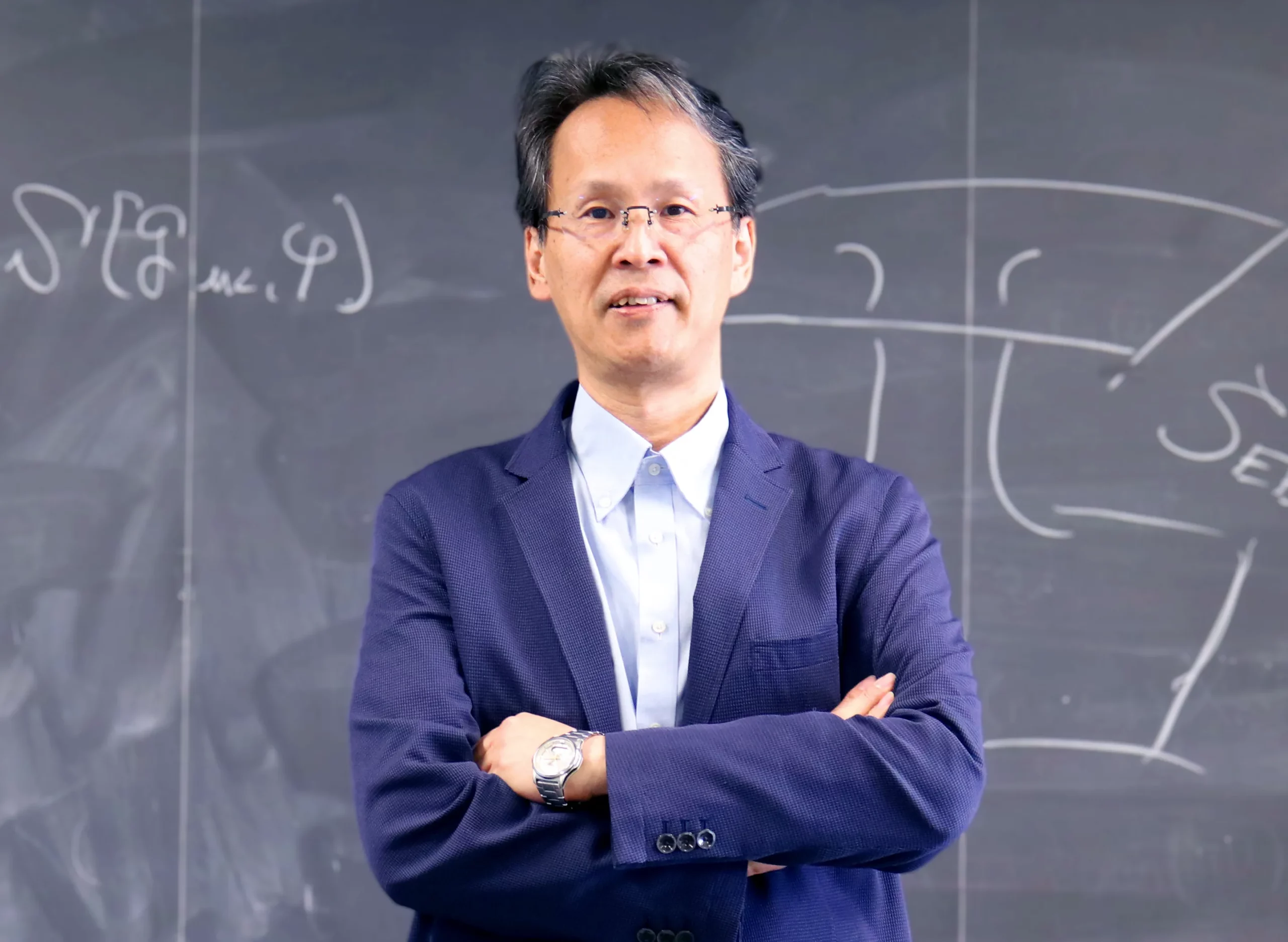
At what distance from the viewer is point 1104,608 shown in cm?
237

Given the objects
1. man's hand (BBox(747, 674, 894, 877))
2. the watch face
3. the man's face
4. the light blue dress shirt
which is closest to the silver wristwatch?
the watch face

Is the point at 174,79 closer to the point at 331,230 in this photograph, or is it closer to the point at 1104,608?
the point at 331,230

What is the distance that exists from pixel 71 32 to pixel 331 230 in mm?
611

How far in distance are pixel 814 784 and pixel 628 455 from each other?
0.42m

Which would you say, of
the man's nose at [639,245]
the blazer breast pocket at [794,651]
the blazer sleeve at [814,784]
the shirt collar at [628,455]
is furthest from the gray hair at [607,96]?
the blazer sleeve at [814,784]

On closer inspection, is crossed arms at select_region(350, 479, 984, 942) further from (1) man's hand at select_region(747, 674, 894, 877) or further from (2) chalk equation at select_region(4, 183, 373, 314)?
(2) chalk equation at select_region(4, 183, 373, 314)

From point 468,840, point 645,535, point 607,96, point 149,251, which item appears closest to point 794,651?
point 645,535

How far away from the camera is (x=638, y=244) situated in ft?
4.36

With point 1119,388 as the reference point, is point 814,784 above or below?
below

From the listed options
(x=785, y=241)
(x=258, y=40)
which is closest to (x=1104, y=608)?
(x=785, y=241)

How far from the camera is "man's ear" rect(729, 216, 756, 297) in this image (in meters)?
1.46

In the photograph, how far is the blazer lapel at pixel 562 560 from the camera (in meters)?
1.29

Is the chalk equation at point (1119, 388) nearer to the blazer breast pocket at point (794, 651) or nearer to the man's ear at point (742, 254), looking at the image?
the man's ear at point (742, 254)

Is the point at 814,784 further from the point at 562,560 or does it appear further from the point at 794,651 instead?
the point at 562,560
